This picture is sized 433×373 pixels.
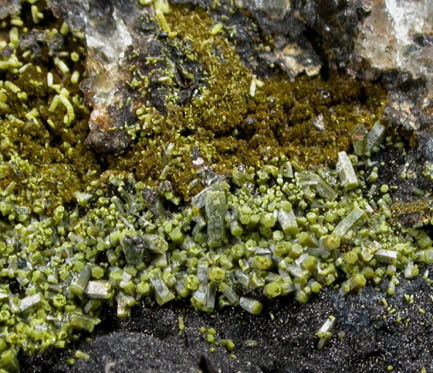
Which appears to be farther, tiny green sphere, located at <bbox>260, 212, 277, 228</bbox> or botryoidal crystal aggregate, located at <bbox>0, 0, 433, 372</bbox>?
tiny green sphere, located at <bbox>260, 212, 277, 228</bbox>

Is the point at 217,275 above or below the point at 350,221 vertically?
below

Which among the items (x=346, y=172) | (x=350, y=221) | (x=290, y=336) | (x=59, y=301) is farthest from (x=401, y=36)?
(x=59, y=301)

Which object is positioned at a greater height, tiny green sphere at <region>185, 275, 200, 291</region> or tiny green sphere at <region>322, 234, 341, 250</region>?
tiny green sphere at <region>322, 234, 341, 250</region>

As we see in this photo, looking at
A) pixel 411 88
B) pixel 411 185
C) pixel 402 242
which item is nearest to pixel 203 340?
pixel 402 242

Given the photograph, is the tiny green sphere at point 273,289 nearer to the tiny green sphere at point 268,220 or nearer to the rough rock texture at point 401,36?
the tiny green sphere at point 268,220

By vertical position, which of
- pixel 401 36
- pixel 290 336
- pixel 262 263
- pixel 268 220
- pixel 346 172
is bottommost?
pixel 290 336

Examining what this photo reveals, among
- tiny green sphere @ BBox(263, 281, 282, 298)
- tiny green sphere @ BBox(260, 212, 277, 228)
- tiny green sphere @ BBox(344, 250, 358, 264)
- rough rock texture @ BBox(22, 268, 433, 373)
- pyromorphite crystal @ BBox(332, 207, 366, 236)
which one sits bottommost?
rough rock texture @ BBox(22, 268, 433, 373)

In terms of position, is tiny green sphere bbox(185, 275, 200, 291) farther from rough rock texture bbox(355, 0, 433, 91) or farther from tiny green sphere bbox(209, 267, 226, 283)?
rough rock texture bbox(355, 0, 433, 91)

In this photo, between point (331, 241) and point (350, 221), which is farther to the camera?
point (350, 221)

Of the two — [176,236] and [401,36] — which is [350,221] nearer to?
[176,236]

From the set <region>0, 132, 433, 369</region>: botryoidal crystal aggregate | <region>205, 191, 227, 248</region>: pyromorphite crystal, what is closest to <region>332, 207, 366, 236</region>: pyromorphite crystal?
<region>0, 132, 433, 369</region>: botryoidal crystal aggregate

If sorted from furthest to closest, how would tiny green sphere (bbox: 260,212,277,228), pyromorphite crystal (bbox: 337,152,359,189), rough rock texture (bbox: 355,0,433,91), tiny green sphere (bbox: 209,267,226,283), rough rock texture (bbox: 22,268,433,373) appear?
rough rock texture (bbox: 355,0,433,91) → pyromorphite crystal (bbox: 337,152,359,189) → tiny green sphere (bbox: 260,212,277,228) → tiny green sphere (bbox: 209,267,226,283) → rough rock texture (bbox: 22,268,433,373)

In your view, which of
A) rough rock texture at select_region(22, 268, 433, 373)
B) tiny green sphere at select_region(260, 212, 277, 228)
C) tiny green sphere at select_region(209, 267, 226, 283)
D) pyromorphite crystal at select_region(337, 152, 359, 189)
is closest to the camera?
rough rock texture at select_region(22, 268, 433, 373)

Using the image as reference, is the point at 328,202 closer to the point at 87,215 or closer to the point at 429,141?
the point at 429,141
